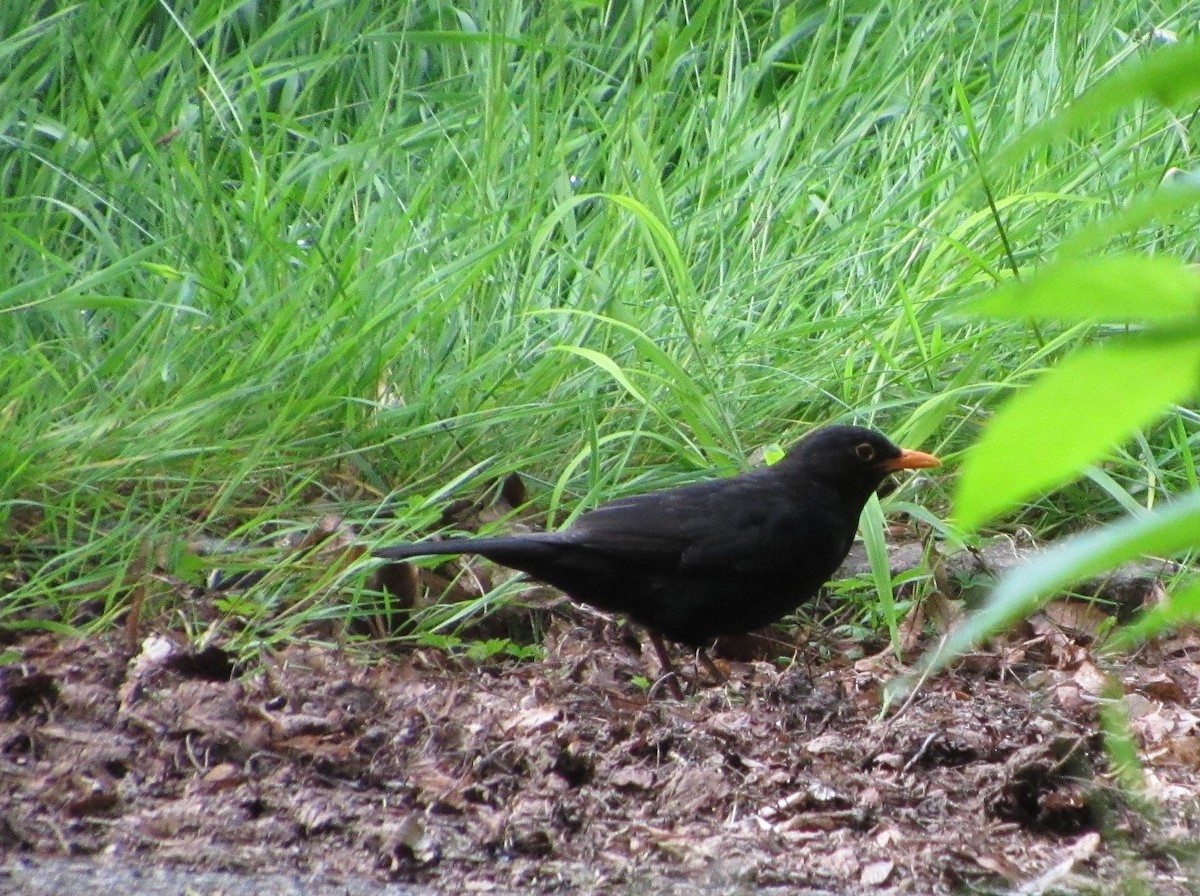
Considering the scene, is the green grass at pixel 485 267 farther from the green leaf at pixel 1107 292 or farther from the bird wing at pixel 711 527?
the green leaf at pixel 1107 292

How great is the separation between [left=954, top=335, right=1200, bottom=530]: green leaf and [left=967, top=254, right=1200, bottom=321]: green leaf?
1 cm

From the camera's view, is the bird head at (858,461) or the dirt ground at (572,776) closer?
the dirt ground at (572,776)

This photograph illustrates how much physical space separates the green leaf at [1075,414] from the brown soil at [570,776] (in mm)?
1631

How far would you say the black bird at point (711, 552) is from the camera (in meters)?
3.95

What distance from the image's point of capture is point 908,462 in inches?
164

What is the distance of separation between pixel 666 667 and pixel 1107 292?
145 inches

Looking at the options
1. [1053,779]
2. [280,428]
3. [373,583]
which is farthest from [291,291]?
[1053,779]

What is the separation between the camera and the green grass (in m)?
4.16

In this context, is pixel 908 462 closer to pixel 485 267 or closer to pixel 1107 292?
pixel 485 267

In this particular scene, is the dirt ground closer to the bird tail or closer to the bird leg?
the bird leg

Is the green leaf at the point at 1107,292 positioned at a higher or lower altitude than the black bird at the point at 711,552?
higher

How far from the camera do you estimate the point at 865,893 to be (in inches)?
93.7

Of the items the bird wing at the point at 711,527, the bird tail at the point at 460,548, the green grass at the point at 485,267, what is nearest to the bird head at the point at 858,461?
the bird wing at the point at 711,527

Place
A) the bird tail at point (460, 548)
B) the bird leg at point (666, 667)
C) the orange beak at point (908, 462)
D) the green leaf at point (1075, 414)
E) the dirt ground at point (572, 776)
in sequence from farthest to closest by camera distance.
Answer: the orange beak at point (908, 462)
the bird leg at point (666, 667)
the bird tail at point (460, 548)
the dirt ground at point (572, 776)
the green leaf at point (1075, 414)
